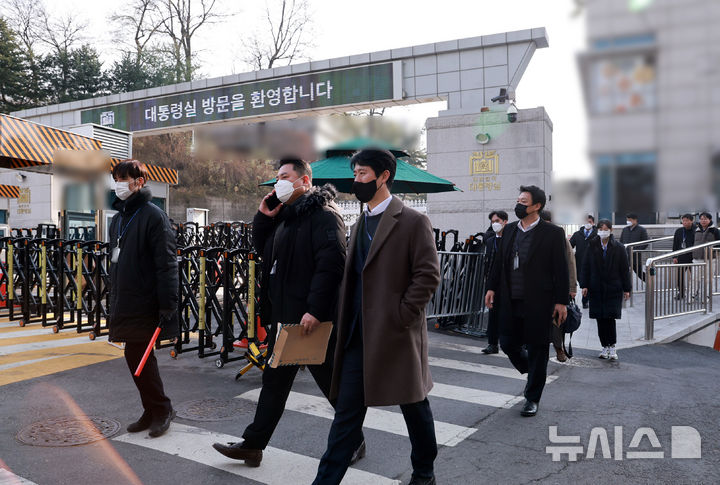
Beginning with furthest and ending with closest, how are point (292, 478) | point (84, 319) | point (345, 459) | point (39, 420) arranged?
point (84, 319), point (39, 420), point (292, 478), point (345, 459)

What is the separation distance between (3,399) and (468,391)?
427cm

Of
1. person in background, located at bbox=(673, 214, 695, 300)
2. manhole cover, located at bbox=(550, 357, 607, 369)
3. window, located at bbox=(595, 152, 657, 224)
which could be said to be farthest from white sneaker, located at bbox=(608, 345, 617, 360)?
window, located at bbox=(595, 152, 657, 224)

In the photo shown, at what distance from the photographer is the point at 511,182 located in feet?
44.1

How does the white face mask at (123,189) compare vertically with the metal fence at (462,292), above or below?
above

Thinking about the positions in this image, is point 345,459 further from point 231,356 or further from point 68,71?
point 68,71

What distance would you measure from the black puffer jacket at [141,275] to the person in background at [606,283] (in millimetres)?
5176

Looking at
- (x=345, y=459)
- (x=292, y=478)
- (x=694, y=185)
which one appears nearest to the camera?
(x=694, y=185)

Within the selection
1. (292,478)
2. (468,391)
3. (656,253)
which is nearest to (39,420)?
(292,478)

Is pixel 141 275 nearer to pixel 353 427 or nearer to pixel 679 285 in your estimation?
pixel 353 427

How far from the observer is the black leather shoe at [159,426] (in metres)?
4.41

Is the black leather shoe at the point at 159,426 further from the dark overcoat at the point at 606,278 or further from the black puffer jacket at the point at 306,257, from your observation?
the dark overcoat at the point at 606,278

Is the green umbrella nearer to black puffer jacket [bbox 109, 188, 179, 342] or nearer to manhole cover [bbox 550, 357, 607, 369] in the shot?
manhole cover [bbox 550, 357, 607, 369]

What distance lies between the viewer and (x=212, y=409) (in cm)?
513

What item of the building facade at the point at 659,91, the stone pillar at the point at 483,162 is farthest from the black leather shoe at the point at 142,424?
the stone pillar at the point at 483,162
